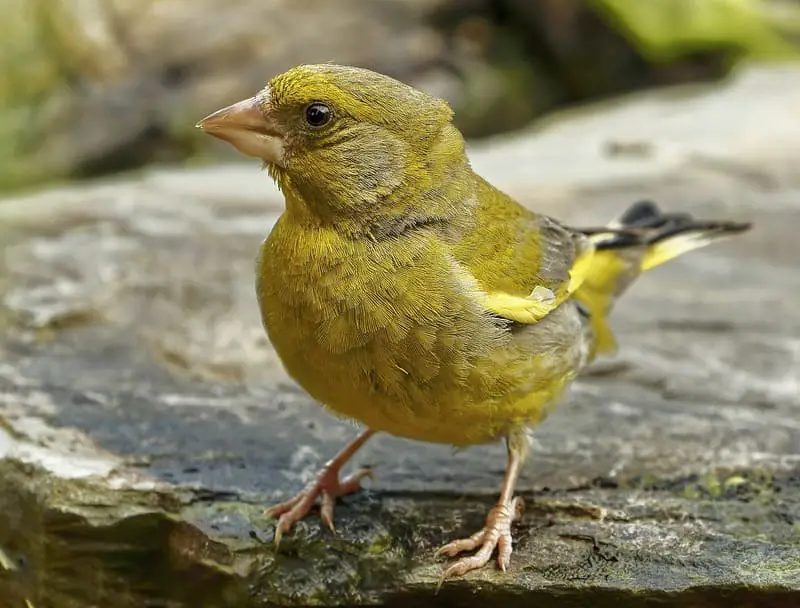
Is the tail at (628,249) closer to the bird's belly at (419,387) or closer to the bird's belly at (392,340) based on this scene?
the bird's belly at (419,387)

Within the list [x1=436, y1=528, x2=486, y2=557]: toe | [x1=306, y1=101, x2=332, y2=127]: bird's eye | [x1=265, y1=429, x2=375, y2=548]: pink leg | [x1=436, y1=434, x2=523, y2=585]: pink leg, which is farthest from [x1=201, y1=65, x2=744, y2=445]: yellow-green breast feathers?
[x1=265, y1=429, x2=375, y2=548]: pink leg

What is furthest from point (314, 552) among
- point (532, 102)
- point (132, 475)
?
point (532, 102)

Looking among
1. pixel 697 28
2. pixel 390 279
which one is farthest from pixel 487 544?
pixel 697 28

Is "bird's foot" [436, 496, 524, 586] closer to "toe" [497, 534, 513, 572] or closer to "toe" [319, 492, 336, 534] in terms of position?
"toe" [497, 534, 513, 572]

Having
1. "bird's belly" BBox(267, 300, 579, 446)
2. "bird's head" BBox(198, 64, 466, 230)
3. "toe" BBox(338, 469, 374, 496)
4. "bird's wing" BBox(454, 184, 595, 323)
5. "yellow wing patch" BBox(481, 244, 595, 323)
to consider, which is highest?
"bird's head" BBox(198, 64, 466, 230)

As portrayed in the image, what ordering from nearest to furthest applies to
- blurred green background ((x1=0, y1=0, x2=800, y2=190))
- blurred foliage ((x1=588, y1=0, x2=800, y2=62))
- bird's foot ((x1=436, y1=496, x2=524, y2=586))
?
bird's foot ((x1=436, y1=496, x2=524, y2=586))
blurred green background ((x1=0, y1=0, x2=800, y2=190))
blurred foliage ((x1=588, y1=0, x2=800, y2=62))
